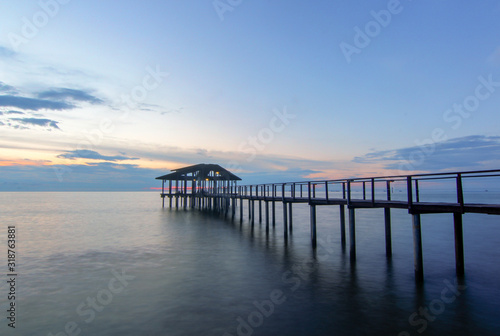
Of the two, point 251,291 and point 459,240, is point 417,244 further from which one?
point 251,291

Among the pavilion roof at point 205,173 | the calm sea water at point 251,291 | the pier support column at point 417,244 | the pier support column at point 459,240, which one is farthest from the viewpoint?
the pavilion roof at point 205,173

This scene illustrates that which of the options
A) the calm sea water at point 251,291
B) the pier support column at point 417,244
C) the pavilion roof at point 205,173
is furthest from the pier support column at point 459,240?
the pavilion roof at point 205,173

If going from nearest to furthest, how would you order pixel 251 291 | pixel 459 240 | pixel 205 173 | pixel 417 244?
pixel 251 291, pixel 417 244, pixel 459 240, pixel 205 173

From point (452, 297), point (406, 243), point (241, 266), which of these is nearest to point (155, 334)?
point (241, 266)

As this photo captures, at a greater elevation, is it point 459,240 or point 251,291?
point 459,240

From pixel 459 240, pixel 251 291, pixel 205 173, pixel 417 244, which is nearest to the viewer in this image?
pixel 251 291

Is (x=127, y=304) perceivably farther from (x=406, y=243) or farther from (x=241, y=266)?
(x=406, y=243)

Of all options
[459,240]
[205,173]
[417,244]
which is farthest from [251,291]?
[205,173]

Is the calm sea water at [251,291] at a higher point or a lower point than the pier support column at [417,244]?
lower

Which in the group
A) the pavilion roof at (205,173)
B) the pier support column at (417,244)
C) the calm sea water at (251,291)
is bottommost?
the calm sea water at (251,291)

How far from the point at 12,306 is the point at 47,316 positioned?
153cm

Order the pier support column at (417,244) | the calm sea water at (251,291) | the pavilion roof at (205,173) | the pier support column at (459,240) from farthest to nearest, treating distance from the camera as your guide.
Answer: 1. the pavilion roof at (205,173)
2. the pier support column at (417,244)
3. the pier support column at (459,240)
4. the calm sea water at (251,291)

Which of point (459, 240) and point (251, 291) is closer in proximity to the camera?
point (251, 291)

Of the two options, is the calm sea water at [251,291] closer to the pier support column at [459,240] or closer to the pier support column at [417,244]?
the pier support column at [417,244]
